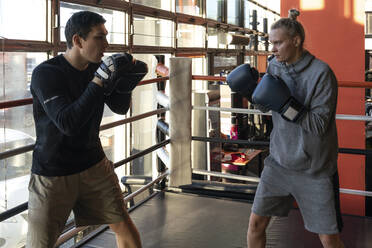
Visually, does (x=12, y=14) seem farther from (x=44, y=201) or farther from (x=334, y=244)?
(x=334, y=244)

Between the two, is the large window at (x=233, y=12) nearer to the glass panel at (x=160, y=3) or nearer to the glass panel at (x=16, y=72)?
the glass panel at (x=160, y=3)

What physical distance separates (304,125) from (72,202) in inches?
31.2

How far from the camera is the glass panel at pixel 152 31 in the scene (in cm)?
597

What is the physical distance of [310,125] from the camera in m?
1.46

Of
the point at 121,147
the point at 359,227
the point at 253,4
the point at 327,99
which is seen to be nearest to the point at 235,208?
the point at 359,227

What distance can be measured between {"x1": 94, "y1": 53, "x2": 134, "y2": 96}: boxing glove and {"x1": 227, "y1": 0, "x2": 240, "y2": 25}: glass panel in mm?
8976

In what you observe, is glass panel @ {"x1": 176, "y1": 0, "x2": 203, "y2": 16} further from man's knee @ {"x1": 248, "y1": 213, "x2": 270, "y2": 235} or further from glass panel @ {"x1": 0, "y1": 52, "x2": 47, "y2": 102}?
man's knee @ {"x1": 248, "y1": 213, "x2": 270, "y2": 235}

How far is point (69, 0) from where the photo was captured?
432cm

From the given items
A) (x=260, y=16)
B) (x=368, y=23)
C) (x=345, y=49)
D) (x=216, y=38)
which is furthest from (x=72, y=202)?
(x=368, y=23)

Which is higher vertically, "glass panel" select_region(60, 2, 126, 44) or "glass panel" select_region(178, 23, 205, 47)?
"glass panel" select_region(178, 23, 205, 47)

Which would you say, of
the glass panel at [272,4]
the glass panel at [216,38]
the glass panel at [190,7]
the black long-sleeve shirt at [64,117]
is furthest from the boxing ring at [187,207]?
the glass panel at [272,4]

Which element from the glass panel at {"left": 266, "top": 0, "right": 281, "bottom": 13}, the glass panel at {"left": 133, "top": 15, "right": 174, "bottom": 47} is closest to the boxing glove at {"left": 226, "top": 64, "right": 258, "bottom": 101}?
the glass panel at {"left": 133, "top": 15, "right": 174, "bottom": 47}

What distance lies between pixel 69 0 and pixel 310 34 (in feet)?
7.99

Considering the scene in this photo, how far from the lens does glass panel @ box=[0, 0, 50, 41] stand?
3865 mm
